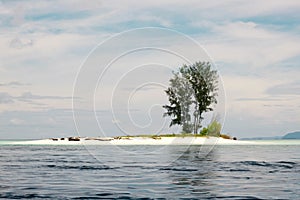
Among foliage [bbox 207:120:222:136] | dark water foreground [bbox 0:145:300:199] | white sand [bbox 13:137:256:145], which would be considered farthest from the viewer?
foliage [bbox 207:120:222:136]

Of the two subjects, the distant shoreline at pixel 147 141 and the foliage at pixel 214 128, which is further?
the foliage at pixel 214 128

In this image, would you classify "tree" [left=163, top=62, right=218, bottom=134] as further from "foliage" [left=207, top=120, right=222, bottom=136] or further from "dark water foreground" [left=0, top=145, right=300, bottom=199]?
"dark water foreground" [left=0, top=145, right=300, bottom=199]

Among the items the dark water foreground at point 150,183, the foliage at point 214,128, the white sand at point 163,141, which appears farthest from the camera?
the foliage at point 214,128

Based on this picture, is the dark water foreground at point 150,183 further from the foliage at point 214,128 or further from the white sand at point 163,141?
→ the foliage at point 214,128

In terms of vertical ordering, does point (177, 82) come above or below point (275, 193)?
above

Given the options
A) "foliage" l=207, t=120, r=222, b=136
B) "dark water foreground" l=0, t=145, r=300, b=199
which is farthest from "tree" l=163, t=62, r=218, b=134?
"dark water foreground" l=0, t=145, r=300, b=199

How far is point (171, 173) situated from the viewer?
28.3m

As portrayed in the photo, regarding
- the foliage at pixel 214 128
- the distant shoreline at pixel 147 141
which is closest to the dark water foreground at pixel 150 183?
the distant shoreline at pixel 147 141

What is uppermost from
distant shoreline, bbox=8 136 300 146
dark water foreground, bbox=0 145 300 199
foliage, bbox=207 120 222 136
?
foliage, bbox=207 120 222 136

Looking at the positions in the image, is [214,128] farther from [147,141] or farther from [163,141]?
[147,141]

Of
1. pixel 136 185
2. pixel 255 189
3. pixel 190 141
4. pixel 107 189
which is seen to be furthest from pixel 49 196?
pixel 190 141

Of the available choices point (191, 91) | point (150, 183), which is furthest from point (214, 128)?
point (150, 183)

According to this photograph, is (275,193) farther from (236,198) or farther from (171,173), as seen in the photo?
(171,173)

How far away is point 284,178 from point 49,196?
1255 cm
